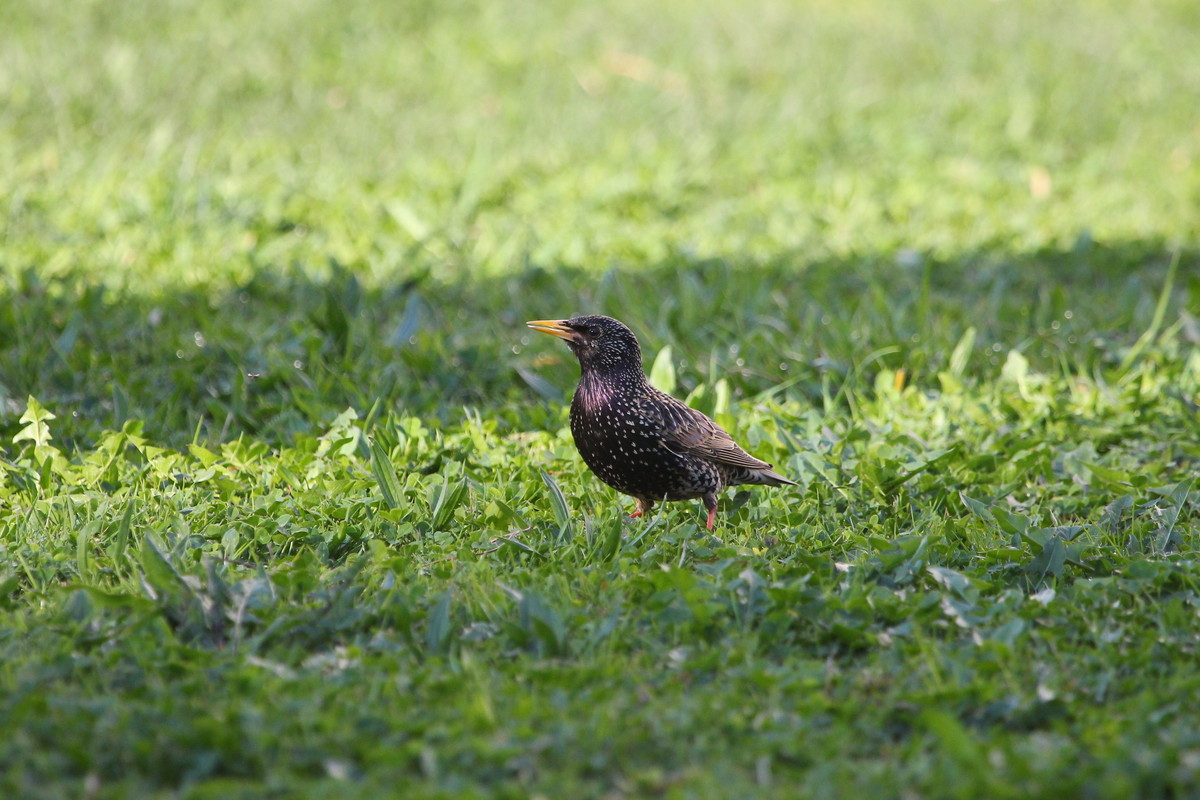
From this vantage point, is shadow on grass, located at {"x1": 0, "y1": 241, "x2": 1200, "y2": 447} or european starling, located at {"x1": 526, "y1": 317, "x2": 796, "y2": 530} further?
shadow on grass, located at {"x1": 0, "y1": 241, "x2": 1200, "y2": 447}

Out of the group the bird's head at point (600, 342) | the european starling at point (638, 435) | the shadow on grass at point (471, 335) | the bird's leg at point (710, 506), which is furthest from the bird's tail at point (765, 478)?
the shadow on grass at point (471, 335)

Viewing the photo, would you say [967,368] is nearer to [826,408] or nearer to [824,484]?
[826,408]

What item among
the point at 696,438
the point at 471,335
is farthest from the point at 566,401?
the point at 696,438

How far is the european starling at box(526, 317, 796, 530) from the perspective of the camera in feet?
14.8

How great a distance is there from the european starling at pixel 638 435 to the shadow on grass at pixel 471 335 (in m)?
0.91

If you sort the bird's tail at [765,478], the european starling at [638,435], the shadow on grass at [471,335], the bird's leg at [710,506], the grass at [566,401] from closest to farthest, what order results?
the grass at [566,401] < the european starling at [638,435] < the bird's leg at [710,506] < the bird's tail at [765,478] < the shadow on grass at [471,335]

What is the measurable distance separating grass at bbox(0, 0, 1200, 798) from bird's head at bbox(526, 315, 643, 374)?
0.55m

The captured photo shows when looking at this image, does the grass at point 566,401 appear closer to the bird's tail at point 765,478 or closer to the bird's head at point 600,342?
the bird's tail at point 765,478

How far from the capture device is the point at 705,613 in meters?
3.59

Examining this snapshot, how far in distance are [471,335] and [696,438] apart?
2247mm

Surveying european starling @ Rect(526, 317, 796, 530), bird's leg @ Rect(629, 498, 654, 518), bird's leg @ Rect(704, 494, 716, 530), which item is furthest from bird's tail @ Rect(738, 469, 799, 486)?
bird's leg @ Rect(629, 498, 654, 518)

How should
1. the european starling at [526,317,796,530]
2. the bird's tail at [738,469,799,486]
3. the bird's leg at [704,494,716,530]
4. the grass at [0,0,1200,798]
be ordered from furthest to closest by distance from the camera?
the bird's tail at [738,469,799,486] → the bird's leg at [704,494,716,530] → the european starling at [526,317,796,530] → the grass at [0,0,1200,798]

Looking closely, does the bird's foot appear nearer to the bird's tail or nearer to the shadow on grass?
the bird's tail

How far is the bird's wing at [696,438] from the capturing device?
4586 mm
